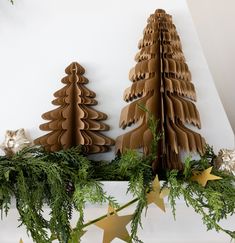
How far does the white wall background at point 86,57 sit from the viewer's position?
3.74ft

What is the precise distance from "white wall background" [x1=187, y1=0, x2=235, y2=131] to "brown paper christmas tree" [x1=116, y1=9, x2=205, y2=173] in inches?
9.9

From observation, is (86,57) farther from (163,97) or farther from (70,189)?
(70,189)

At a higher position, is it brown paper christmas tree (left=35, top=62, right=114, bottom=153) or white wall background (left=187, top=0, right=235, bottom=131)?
white wall background (left=187, top=0, right=235, bottom=131)

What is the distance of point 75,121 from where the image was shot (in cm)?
110

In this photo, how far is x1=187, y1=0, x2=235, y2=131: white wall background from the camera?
1.37 m

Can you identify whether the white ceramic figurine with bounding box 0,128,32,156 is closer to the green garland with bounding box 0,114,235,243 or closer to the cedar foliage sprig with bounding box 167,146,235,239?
the green garland with bounding box 0,114,235,243

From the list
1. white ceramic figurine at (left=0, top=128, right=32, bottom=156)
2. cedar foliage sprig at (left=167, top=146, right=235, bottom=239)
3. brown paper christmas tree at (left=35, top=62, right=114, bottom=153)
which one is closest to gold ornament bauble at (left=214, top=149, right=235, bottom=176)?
cedar foliage sprig at (left=167, top=146, right=235, bottom=239)

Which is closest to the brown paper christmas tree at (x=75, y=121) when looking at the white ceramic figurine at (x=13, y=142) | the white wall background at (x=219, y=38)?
the white ceramic figurine at (x=13, y=142)

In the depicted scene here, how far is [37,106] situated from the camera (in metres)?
1.14

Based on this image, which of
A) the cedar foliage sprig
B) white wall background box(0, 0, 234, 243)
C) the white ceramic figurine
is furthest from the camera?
white wall background box(0, 0, 234, 243)

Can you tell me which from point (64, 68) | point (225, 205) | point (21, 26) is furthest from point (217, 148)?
point (21, 26)

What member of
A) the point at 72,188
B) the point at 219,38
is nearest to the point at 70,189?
the point at 72,188

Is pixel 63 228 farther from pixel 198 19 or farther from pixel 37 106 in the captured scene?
pixel 198 19

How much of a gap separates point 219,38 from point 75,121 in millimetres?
574
